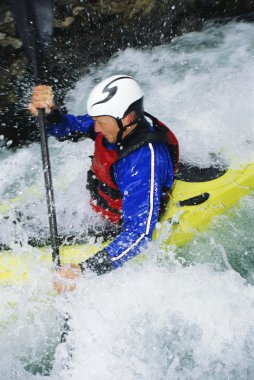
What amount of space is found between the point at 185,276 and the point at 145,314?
47 cm

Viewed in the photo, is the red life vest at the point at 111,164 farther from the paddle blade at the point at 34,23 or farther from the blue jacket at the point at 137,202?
the paddle blade at the point at 34,23

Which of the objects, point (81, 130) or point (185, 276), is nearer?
point (185, 276)

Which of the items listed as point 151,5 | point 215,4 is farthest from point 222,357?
point 215,4

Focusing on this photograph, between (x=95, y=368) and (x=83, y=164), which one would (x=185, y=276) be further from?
(x=83, y=164)

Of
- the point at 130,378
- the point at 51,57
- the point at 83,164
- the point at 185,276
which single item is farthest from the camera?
the point at 51,57

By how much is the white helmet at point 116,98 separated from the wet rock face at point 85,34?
3.16 meters

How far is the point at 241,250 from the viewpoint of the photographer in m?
3.59

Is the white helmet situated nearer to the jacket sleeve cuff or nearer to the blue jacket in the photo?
the blue jacket

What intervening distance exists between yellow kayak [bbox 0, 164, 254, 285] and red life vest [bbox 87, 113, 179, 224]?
332 mm

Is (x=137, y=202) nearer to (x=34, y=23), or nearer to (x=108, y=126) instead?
(x=108, y=126)

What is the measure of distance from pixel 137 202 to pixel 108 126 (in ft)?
1.82

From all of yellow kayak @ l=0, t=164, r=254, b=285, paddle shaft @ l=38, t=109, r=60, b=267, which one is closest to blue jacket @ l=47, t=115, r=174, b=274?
paddle shaft @ l=38, t=109, r=60, b=267

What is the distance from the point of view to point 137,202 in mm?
2535

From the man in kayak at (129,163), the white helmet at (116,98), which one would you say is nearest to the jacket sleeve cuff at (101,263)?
the man in kayak at (129,163)
